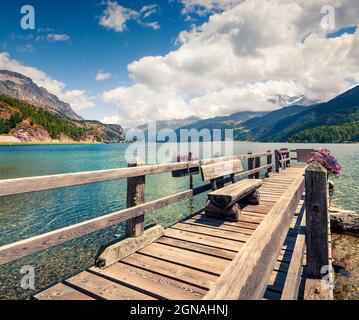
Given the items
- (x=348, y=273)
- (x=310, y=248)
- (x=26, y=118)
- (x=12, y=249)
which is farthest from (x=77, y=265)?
(x=26, y=118)

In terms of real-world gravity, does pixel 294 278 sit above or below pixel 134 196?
below

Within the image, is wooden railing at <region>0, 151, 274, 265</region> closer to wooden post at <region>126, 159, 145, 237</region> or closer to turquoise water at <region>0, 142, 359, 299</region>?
wooden post at <region>126, 159, 145, 237</region>

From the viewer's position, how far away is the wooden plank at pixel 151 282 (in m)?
3.73

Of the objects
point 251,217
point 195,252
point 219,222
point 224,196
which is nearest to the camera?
point 195,252

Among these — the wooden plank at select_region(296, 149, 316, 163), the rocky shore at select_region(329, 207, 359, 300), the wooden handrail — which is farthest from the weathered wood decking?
the wooden plank at select_region(296, 149, 316, 163)

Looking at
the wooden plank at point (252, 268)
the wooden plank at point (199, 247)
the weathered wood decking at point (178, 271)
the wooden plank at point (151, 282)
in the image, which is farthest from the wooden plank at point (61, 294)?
the wooden plank at point (252, 268)

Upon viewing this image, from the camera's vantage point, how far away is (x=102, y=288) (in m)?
3.95

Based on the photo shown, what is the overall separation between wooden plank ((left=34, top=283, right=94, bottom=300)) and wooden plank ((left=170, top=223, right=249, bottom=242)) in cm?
336

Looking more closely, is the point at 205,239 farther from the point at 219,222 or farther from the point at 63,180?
the point at 63,180

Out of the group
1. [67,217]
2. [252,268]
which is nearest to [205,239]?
[252,268]

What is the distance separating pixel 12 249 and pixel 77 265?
22.4ft

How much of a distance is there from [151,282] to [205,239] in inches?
84.8
